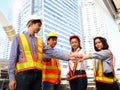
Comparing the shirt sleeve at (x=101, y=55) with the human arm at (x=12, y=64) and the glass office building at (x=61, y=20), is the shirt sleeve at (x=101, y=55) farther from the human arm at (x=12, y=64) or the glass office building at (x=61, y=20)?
the glass office building at (x=61, y=20)

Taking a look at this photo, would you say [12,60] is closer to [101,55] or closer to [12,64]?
[12,64]

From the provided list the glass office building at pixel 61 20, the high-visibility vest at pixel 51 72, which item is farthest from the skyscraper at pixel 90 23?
the high-visibility vest at pixel 51 72

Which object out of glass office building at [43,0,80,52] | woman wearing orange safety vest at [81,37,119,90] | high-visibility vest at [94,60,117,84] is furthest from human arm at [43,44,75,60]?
glass office building at [43,0,80,52]

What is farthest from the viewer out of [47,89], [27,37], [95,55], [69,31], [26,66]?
[69,31]

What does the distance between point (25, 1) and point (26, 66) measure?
10576 cm

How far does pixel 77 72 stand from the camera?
11.9 ft

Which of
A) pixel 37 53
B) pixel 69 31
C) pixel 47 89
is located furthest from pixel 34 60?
pixel 69 31

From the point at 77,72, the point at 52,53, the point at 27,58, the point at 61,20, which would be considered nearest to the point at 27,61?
the point at 27,58

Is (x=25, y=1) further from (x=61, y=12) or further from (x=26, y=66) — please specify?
(x=26, y=66)

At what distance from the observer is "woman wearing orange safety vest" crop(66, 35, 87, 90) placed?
141 inches

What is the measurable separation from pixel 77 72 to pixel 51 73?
593 mm

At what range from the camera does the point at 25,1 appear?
345 feet

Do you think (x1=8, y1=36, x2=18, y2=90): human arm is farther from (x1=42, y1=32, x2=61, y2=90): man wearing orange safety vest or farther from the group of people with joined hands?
(x1=42, y1=32, x2=61, y2=90): man wearing orange safety vest

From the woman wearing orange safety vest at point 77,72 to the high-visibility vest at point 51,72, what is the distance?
0.30 metres
